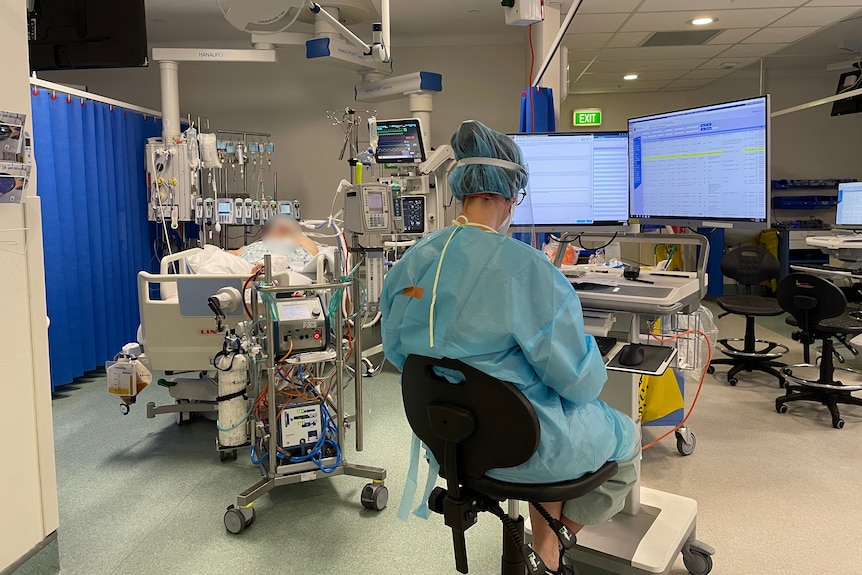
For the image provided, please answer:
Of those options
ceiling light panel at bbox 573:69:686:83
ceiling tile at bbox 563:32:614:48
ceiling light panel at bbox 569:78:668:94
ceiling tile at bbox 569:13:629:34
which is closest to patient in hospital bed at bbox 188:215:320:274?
ceiling tile at bbox 569:13:629:34

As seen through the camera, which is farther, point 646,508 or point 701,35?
point 701,35

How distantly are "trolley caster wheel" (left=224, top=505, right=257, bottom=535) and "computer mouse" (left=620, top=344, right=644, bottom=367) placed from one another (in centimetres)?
158

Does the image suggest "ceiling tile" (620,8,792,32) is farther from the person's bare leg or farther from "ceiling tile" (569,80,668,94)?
the person's bare leg

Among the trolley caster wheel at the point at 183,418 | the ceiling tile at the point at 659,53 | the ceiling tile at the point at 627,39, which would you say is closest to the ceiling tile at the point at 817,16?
the ceiling tile at the point at 659,53

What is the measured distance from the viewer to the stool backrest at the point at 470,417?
52.4 inches

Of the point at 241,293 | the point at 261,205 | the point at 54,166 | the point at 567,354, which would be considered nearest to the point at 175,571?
the point at 241,293

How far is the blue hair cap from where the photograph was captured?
165cm

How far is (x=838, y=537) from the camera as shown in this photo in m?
2.34

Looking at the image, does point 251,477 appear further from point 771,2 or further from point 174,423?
point 771,2

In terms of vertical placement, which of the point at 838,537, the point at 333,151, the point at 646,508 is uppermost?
the point at 333,151

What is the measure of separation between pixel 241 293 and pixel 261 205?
3462mm

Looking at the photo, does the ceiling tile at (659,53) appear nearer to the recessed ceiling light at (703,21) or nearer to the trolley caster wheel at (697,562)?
the recessed ceiling light at (703,21)

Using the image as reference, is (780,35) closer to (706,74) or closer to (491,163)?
(706,74)

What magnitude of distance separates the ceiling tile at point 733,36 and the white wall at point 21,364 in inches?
239
